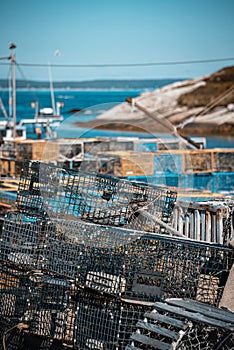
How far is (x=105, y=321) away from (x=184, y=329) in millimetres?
878

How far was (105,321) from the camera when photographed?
4.96 m

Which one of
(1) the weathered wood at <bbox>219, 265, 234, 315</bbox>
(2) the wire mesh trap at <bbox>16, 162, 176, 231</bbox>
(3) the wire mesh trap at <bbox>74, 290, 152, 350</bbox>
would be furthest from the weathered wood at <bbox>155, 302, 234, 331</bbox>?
(2) the wire mesh trap at <bbox>16, 162, 176, 231</bbox>

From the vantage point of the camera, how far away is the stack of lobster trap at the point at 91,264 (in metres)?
5.02

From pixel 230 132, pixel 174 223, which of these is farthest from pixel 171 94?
pixel 174 223

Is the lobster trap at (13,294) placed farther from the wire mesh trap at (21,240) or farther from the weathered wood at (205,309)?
the weathered wood at (205,309)

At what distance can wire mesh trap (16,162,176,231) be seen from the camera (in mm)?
5941

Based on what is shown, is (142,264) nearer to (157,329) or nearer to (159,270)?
(159,270)

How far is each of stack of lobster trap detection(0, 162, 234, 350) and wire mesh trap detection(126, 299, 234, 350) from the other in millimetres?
26

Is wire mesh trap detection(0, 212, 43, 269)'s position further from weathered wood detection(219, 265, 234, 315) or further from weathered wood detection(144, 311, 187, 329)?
weathered wood detection(219, 265, 234, 315)

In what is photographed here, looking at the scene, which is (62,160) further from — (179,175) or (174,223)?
(174,223)

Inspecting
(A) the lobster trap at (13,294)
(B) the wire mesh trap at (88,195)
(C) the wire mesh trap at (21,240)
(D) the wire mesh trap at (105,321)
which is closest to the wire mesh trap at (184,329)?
(D) the wire mesh trap at (105,321)

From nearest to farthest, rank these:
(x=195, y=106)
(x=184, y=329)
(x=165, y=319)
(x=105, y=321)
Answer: (x=184, y=329)
(x=165, y=319)
(x=105, y=321)
(x=195, y=106)

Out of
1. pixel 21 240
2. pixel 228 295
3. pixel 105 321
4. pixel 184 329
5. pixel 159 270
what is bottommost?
pixel 105 321

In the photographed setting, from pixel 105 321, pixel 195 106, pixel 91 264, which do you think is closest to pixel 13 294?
pixel 91 264
